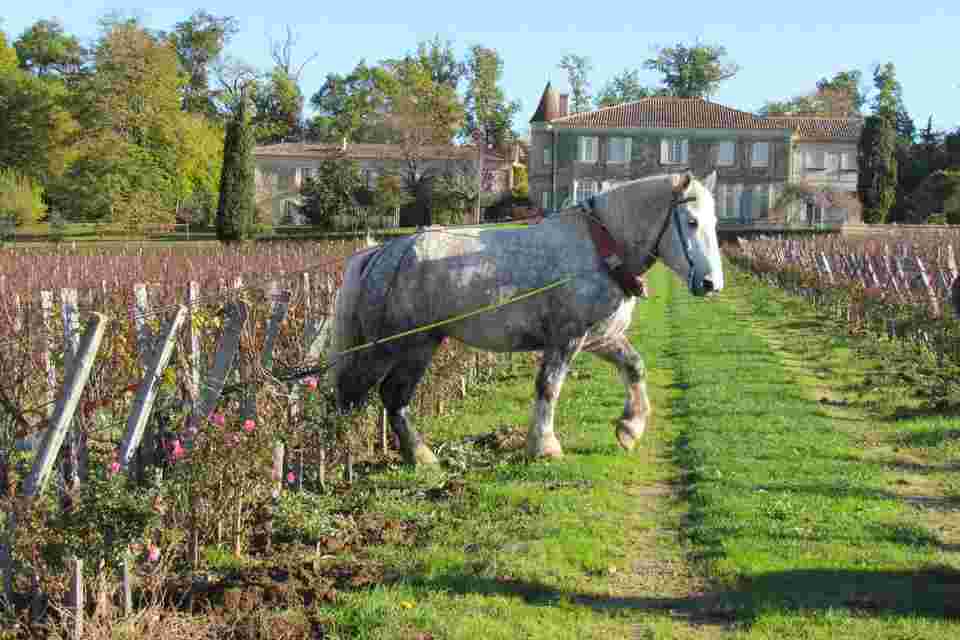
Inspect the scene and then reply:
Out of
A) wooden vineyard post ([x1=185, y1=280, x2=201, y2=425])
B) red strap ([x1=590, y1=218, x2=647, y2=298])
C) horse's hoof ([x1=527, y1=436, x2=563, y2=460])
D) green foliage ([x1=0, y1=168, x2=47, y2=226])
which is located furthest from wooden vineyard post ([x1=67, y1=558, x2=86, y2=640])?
green foliage ([x1=0, y1=168, x2=47, y2=226])

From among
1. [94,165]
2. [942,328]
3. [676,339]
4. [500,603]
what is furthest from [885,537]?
[94,165]

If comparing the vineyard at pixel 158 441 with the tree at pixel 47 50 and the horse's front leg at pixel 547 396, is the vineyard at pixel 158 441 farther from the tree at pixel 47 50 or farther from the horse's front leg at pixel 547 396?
the tree at pixel 47 50

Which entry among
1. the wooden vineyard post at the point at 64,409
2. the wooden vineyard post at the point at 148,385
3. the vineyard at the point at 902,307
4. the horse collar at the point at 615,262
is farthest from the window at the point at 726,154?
the wooden vineyard post at the point at 64,409

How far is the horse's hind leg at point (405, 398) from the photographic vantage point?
775 cm

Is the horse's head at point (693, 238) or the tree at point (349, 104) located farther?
the tree at point (349, 104)

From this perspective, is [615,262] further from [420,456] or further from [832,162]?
[832,162]

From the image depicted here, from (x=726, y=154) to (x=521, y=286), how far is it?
61144 millimetres

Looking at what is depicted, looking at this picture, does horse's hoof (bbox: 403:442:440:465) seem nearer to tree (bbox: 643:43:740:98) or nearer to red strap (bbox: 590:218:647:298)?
red strap (bbox: 590:218:647:298)

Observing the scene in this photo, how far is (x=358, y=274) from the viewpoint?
Result: 25.3ft

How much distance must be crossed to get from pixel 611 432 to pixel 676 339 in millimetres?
8029

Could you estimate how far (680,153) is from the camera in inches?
2598

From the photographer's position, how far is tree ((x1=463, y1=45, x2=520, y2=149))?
84.4 m

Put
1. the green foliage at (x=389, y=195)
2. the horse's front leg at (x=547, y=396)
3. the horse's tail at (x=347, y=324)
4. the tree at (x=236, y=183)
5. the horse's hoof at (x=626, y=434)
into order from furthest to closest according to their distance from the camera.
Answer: the green foliage at (x=389, y=195) → the tree at (x=236, y=183) → the horse's hoof at (x=626, y=434) → the horse's tail at (x=347, y=324) → the horse's front leg at (x=547, y=396)

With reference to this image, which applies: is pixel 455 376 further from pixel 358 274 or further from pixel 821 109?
pixel 821 109
